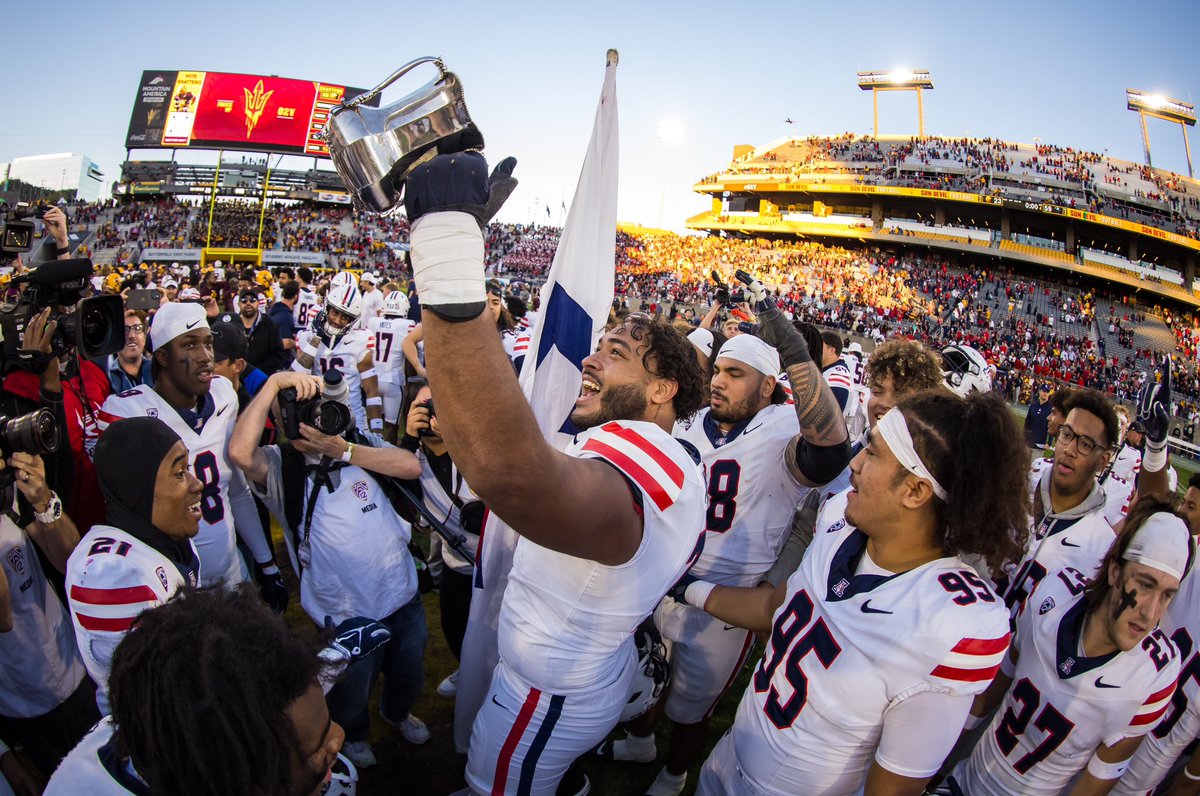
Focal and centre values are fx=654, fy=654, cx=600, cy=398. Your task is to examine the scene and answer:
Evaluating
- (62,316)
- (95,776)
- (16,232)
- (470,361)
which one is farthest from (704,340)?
(95,776)

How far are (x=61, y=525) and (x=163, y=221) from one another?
5262 centimetres

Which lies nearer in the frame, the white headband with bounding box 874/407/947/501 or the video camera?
the white headband with bounding box 874/407/947/501

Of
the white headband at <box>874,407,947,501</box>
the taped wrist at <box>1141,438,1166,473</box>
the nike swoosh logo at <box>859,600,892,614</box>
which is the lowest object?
the taped wrist at <box>1141,438,1166,473</box>

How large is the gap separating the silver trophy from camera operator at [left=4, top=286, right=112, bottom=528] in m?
2.66

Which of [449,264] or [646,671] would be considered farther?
[646,671]

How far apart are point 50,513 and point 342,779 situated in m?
1.67

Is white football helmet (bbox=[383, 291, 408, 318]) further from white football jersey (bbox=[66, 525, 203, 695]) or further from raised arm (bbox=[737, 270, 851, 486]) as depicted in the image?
white football jersey (bbox=[66, 525, 203, 695])

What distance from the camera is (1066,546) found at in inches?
123

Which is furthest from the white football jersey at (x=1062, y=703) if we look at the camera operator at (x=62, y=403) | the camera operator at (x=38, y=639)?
the camera operator at (x=62, y=403)

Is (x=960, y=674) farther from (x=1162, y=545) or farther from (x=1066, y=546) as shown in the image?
(x=1066, y=546)

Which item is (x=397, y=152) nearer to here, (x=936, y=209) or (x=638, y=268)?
(x=638, y=268)

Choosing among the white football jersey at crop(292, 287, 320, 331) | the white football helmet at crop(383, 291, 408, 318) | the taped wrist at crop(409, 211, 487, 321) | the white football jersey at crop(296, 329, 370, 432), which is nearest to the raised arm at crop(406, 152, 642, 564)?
the taped wrist at crop(409, 211, 487, 321)

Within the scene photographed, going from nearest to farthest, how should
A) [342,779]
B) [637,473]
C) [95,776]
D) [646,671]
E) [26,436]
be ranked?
[95,776], [637,473], [342,779], [26,436], [646,671]

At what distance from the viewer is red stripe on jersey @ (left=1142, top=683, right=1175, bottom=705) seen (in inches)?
89.6
